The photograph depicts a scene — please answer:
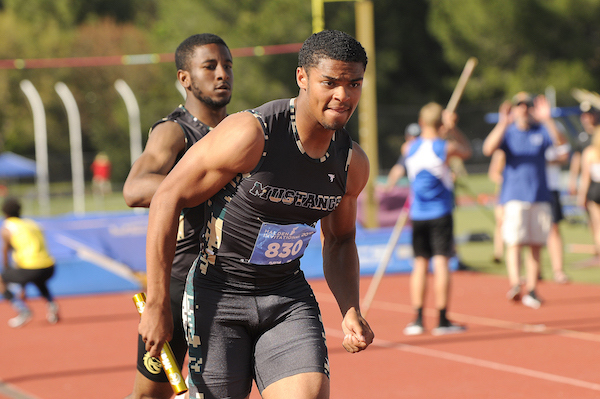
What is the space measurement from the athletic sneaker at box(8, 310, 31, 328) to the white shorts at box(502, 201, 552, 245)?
5.33 metres

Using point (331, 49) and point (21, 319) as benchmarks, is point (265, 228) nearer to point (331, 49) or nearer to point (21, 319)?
point (331, 49)

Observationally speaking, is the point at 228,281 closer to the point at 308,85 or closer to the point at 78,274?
the point at 308,85

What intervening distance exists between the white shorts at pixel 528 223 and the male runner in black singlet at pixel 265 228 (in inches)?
217

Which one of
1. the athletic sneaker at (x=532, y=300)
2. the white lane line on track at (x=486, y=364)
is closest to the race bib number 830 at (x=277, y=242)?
the white lane line on track at (x=486, y=364)

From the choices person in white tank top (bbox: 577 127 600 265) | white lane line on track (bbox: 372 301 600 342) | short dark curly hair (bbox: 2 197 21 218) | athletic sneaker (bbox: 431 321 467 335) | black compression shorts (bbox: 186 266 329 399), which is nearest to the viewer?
black compression shorts (bbox: 186 266 329 399)

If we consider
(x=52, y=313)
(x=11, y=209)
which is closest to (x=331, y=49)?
(x=52, y=313)

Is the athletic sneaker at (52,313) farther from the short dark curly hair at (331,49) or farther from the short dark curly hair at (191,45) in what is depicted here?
the short dark curly hair at (331,49)

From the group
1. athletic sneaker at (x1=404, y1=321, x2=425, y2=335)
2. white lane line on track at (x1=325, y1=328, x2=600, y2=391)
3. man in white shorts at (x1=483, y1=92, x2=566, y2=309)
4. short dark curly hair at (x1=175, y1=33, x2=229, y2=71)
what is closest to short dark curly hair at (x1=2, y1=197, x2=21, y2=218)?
white lane line on track at (x1=325, y1=328, x2=600, y2=391)

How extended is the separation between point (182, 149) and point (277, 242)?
93 cm

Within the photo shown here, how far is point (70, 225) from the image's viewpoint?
11711mm

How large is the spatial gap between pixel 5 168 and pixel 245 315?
3364 cm

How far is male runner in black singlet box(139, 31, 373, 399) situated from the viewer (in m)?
2.85

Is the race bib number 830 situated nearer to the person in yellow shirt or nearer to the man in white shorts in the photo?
the man in white shorts

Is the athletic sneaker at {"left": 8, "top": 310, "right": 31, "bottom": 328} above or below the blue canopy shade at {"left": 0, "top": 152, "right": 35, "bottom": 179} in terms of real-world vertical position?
above
